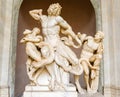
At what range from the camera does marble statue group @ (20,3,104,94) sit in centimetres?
419

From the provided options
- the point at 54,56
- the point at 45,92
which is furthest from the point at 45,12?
the point at 45,92

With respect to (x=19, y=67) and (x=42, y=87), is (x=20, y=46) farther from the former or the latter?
(x=42, y=87)

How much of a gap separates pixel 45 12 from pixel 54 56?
2068 mm

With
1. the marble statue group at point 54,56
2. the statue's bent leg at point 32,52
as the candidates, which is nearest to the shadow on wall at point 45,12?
the marble statue group at point 54,56

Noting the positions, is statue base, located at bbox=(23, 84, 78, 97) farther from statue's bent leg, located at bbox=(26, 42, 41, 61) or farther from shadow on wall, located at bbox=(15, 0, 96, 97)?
shadow on wall, located at bbox=(15, 0, 96, 97)

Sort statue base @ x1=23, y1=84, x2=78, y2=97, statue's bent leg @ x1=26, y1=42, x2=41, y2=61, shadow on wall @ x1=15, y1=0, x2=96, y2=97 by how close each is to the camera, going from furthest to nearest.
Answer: shadow on wall @ x1=15, y1=0, x2=96, y2=97
statue's bent leg @ x1=26, y1=42, x2=41, y2=61
statue base @ x1=23, y1=84, x2=78, y2=97

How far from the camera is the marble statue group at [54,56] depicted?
165 inches

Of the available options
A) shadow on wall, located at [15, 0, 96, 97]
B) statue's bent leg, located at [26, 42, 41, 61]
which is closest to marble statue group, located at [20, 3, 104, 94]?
statue's bent leg, located at [26, 42, 41, 61]

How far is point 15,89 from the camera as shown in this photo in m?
5.51

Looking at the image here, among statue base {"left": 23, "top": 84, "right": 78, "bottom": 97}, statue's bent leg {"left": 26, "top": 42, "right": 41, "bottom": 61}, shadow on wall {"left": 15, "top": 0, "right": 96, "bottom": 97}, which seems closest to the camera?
statue base {"left": 23, "top": 84, "right": 78, "bottom": 97}

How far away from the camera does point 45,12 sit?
238 inches

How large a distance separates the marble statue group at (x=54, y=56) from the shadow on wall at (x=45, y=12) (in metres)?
1.34

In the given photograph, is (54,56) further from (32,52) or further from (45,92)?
(45,92)

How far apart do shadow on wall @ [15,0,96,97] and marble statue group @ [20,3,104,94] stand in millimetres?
1343
